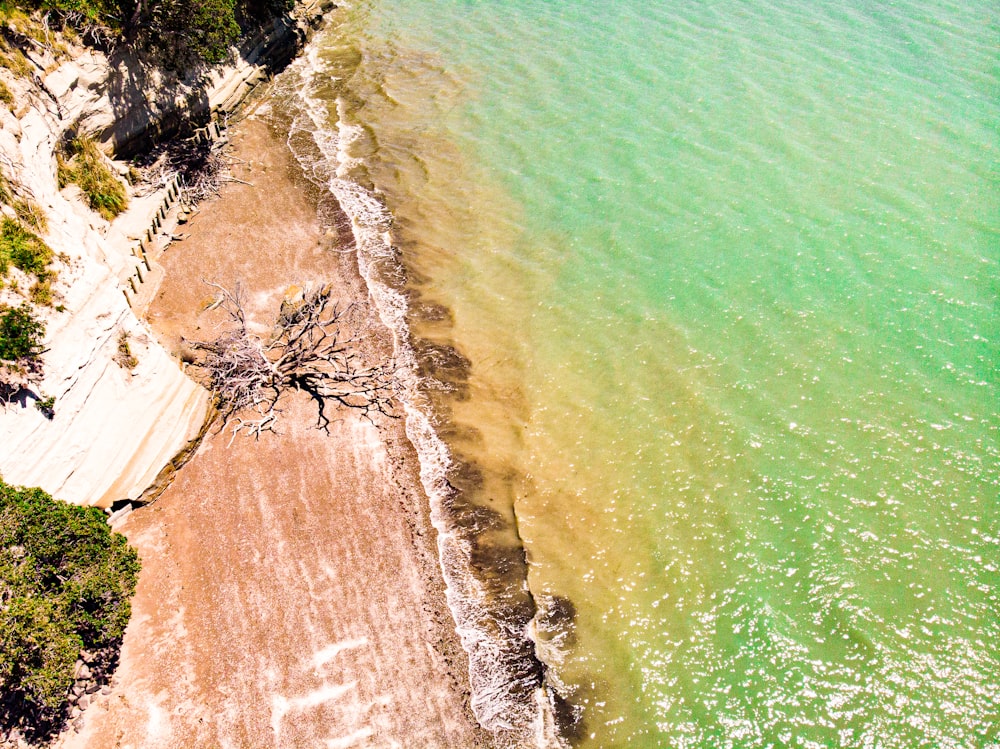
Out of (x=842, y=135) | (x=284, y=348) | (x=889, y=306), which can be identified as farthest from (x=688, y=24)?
(x=284, y=348)

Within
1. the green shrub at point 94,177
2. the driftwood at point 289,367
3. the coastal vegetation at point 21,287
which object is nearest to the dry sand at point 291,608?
the driftwood at point 289,367

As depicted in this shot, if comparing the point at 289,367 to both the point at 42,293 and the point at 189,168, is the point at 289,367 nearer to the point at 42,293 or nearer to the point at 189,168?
the point at 42,293

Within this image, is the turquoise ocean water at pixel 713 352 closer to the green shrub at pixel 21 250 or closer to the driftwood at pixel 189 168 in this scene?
the driftwood at pixel 189 168

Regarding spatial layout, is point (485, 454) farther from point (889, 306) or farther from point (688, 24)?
point (688, 24)

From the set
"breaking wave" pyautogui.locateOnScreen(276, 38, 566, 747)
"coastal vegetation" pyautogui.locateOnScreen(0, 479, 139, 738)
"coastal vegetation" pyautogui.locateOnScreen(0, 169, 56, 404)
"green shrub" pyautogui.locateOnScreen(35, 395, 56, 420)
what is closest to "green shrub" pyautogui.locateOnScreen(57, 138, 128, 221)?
"coastal vegetation" pyautogui.locateOnScreen(0, 169, 56, 404)

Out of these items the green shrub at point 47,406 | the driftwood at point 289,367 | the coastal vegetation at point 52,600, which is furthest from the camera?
the driftwood at point 289,367

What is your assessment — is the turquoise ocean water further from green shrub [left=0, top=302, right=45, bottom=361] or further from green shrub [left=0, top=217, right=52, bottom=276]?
green shrub [left=0, top=217, right=52, bottom=276]
